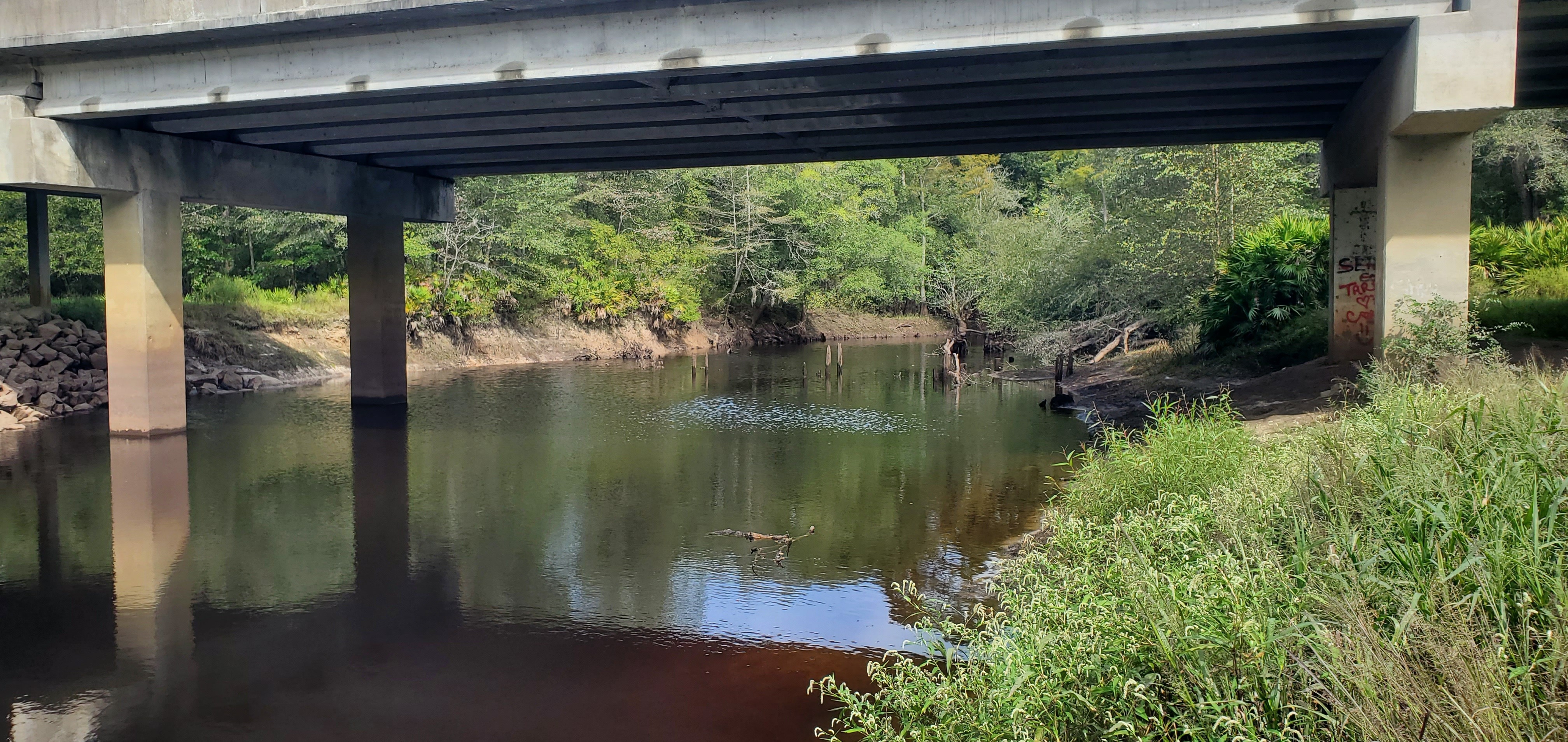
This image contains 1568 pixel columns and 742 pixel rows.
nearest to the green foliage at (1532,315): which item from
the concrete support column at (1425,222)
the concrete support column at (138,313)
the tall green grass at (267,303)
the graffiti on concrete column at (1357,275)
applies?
the graffiti on concrete column at (1357,275)

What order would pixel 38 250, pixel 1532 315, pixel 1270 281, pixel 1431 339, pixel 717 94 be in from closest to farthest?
1. pixel 1431 339
2. pixel 717 94
3. pixel 1532 315
4. pixel 1270 281
5. pixel 38 250

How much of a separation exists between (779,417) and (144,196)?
11.4 metres

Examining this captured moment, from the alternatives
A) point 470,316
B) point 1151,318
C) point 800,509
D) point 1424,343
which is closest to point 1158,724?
point 800,509

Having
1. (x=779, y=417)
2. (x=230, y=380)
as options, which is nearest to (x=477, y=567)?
(x=779, y=417)

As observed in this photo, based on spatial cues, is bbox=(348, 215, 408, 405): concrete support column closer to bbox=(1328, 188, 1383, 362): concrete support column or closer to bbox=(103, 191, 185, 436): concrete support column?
bbox=(103, 191, 185, 436): concrete support column

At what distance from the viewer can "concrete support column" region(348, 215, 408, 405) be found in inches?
898

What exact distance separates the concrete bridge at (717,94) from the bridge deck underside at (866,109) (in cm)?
5

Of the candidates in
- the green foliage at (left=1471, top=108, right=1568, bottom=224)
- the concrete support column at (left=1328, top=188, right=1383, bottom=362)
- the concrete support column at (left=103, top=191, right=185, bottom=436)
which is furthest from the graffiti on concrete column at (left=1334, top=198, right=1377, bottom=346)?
the concrete support column at (left=103, top=191, right=185, bottom=436)

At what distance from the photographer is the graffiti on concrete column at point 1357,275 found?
1712 cm

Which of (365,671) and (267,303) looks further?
(267,303)

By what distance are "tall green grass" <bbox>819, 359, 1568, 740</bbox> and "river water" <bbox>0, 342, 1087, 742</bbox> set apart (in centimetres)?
183

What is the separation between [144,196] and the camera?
17.9 meters

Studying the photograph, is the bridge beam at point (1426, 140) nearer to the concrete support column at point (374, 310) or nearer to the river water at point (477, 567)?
the river water at point (477, 567)

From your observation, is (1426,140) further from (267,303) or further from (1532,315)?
(267,303)
